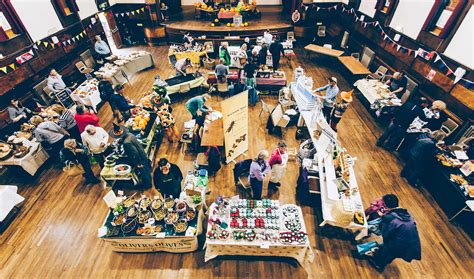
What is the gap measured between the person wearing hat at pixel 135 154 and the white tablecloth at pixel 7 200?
8.09 ft

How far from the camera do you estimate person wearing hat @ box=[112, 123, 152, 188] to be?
512 cm

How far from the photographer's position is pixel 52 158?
6.75 m

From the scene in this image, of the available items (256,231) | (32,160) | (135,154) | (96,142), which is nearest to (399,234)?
(256,231)

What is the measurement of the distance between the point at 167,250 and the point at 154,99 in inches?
182

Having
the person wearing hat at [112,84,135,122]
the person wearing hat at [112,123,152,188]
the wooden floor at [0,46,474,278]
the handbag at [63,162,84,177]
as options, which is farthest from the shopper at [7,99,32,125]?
the person wearing hat at [112,123,152,188]

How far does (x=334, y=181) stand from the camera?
4.87 m

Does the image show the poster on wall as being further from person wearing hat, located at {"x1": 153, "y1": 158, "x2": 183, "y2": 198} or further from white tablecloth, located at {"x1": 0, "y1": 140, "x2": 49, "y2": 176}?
white tablecloth, located at {"x1": 0, "y1": 140, "x2": 49, "y2": 176}

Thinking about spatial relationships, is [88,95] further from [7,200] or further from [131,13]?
[131,13]

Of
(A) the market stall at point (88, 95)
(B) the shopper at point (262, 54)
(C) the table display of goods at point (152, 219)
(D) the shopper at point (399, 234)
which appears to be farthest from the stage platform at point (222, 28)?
(D) the shopper at point (399, 234)

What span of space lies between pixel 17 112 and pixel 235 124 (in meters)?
6.50

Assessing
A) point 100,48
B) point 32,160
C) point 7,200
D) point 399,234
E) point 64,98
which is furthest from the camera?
point 100,48

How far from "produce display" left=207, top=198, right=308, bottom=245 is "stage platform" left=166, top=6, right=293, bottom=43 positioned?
10.4 metres

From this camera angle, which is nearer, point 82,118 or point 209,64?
point 82,118

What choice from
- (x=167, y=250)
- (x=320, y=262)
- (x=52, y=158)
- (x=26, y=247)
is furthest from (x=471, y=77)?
(x=52, y=158)
